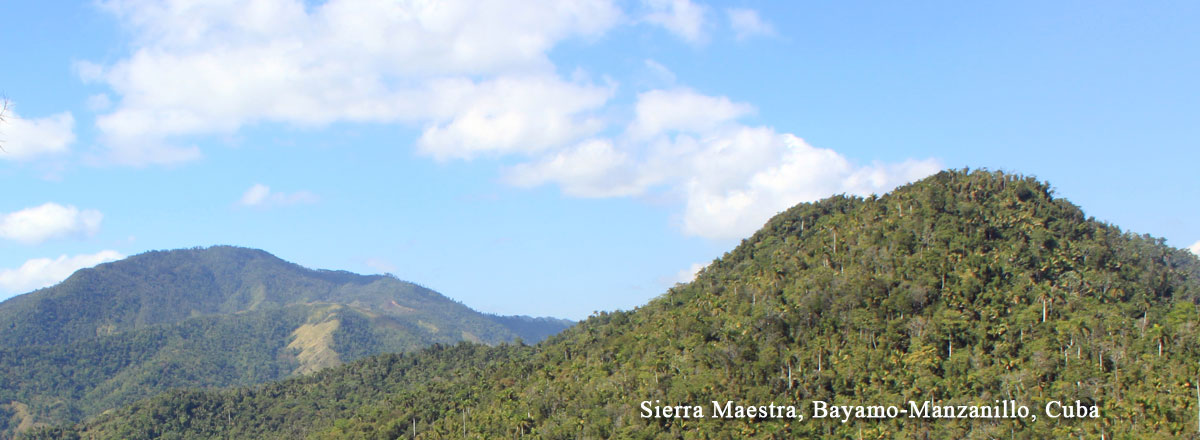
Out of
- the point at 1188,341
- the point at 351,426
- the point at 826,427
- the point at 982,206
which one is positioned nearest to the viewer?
the point at 1188,341

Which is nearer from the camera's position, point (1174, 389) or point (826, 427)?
point (1174, 389)

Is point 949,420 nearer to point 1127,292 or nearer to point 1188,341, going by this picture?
point 1188,341

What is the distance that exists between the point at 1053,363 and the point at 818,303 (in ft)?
79.4

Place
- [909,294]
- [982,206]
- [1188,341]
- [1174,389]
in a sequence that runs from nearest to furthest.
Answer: [1174,389] → [1188,341] → [909,294] → [982,206]

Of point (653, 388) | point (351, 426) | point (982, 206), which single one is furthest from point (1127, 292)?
point (351, 426)

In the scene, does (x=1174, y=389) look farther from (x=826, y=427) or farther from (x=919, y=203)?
(x=919, y=203)

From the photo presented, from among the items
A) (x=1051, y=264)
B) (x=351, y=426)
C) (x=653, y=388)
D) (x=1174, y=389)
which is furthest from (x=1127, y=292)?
(x=351, y=426)

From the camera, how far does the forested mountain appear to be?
250ft

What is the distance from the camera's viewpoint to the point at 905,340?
89750mm

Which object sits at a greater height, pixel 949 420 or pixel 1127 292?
pixel 1127 292

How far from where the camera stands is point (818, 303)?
314ft

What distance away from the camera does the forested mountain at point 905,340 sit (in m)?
76.2

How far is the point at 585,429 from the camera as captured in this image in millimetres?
95562

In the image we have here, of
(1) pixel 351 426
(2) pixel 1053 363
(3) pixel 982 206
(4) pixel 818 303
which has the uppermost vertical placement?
(3) pixel 982 206
